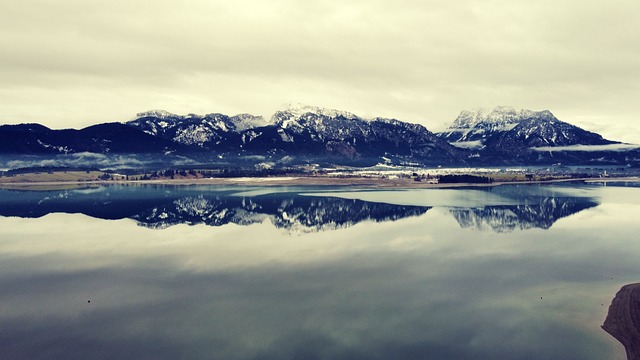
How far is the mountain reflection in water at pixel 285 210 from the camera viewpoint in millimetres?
101062

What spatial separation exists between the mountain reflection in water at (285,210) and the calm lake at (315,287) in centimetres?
169

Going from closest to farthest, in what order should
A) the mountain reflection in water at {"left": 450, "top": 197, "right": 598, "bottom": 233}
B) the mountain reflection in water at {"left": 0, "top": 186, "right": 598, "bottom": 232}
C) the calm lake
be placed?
the calm lake, the mountain reflection in water at {"left": 450, "top": 197, "right": 598, "bottom": 233}, the mountain reflection in water at {"left": 0, "top": 186, "right": 598, "bottom": 232}

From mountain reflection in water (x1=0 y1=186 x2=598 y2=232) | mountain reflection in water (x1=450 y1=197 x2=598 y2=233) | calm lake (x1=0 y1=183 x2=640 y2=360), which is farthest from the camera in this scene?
mountain reflection in water (x1=0 y1=186 x2=598 y2=232)

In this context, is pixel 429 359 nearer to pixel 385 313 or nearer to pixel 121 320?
pixel 385 313

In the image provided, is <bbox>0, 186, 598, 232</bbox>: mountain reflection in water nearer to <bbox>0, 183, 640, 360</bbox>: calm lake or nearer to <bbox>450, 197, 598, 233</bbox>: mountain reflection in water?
<bbox>450, 197, 598, 233</bbox>: mountain reflection in water

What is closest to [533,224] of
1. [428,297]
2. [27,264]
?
[428,297]

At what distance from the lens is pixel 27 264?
6275 cm

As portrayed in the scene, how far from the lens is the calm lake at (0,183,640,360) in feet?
117

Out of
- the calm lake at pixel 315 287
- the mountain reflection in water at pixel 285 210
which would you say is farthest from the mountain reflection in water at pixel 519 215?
the calm lake at pixel 315 287

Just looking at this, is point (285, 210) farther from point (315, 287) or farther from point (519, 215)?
point (315, 287)

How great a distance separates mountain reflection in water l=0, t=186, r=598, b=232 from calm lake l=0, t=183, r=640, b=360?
5.54ft

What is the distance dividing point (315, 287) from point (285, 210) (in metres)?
73.7

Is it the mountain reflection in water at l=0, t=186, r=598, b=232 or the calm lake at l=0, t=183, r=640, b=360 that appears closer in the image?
the calm lake at l=0, t=183, r=640, b=360

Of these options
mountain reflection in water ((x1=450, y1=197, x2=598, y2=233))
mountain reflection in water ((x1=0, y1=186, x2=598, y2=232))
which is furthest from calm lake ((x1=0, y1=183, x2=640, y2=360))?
mountain reflection in water ((x1=0, y1=186, x2=598, y2=232))
